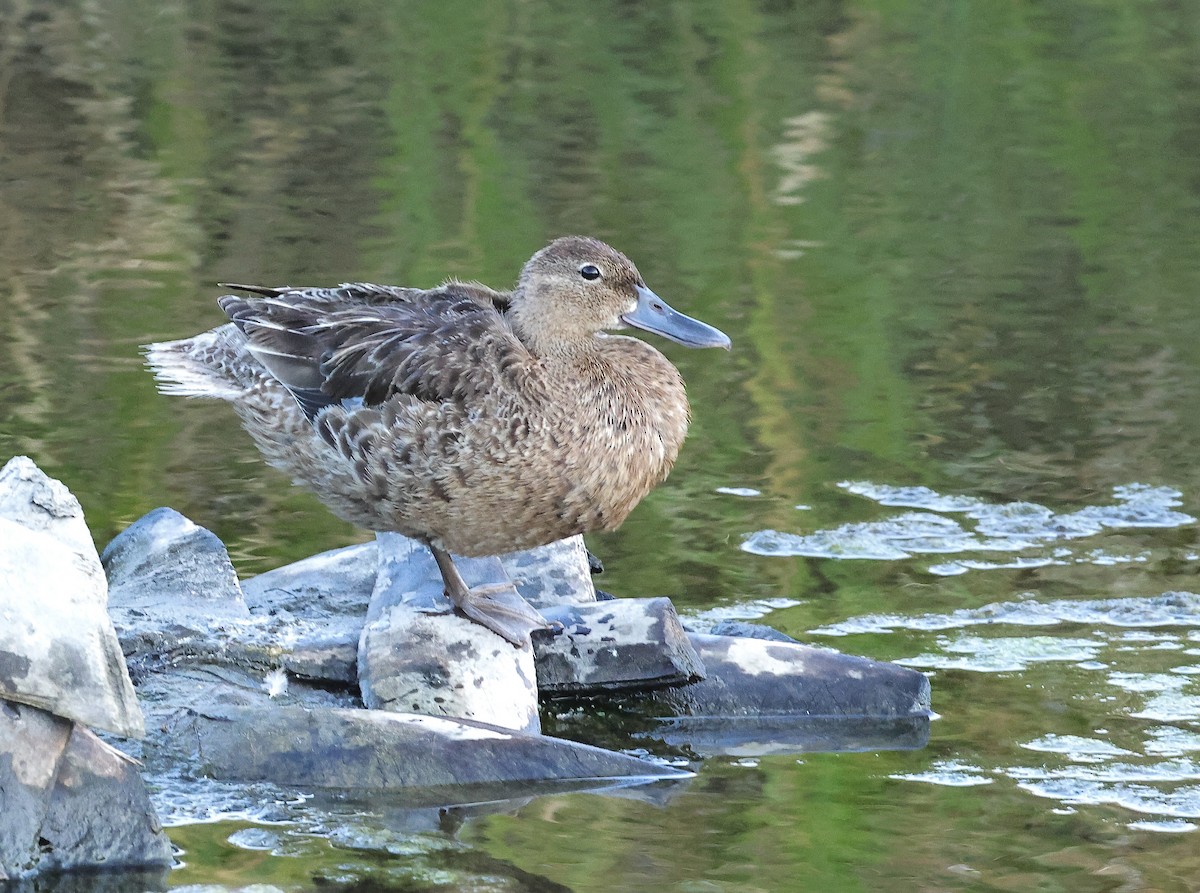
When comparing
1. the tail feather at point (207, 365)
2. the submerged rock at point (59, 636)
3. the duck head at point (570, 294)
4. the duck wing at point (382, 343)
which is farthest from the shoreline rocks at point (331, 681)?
the duck head at point (570, 294)

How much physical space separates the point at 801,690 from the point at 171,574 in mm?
1877

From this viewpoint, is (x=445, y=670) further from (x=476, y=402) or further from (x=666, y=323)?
(x=666, y=323)

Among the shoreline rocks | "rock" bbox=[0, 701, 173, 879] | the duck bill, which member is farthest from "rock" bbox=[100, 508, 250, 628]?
the duck bill

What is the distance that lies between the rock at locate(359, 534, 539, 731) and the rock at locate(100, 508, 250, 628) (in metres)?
0.50

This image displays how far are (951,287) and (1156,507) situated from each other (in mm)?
3254

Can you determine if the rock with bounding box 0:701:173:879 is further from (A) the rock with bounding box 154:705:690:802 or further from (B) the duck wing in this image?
(B) the duck wing

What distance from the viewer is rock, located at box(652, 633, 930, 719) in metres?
5.04

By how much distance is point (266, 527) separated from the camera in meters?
6.49

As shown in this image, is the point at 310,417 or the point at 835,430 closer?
the point at 310,417

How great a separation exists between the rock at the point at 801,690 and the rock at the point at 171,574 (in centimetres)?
129

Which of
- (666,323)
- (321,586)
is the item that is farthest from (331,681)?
(666,323)

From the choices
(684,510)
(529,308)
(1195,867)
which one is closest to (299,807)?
(529,308)

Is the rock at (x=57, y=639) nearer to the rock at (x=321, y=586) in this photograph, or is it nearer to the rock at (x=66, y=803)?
the rock at (x=66, y=803)

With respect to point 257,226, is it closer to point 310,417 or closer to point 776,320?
point 776,320
